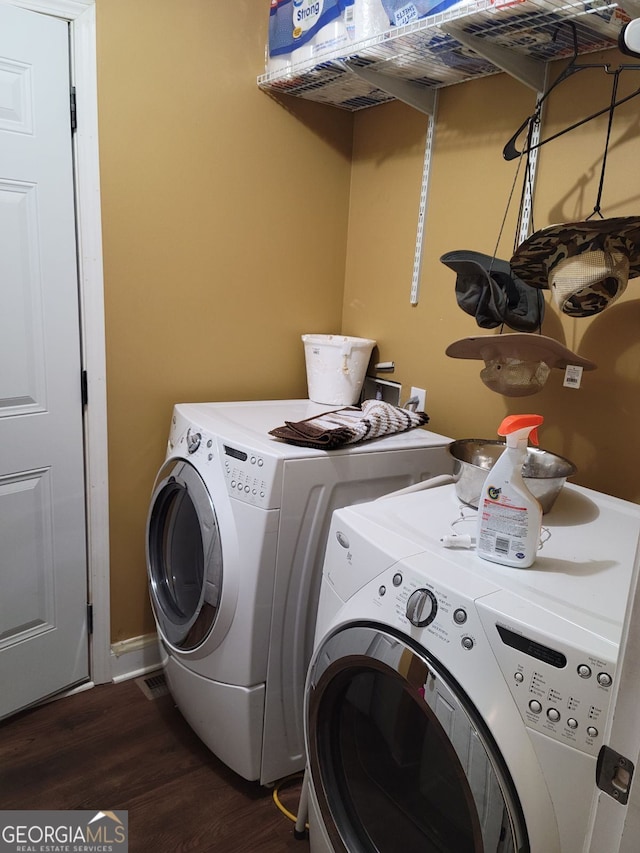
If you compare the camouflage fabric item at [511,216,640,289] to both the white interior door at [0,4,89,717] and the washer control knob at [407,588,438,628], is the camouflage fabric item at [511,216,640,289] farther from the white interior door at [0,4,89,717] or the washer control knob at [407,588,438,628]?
the white interior door at [0,4,89,717]

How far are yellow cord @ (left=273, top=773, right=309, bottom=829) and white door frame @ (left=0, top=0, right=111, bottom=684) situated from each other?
0.75 metres

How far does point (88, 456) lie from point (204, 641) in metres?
0.72

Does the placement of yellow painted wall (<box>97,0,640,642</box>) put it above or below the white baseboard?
above

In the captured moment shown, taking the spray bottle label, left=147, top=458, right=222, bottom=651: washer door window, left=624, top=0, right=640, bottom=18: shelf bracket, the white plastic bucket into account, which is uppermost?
left=624, top=0, right=640, bottom=18: shelf bracket

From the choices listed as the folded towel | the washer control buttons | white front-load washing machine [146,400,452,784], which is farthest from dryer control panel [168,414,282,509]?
the washer control buttons

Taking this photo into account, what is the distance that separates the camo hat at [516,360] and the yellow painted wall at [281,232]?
192 millimetres

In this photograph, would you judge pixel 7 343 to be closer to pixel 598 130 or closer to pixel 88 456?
pixel 88 456

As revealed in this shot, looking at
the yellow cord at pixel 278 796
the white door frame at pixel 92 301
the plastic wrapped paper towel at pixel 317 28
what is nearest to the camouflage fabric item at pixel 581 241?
the plastic wrapped paper towel at pixel 317 28

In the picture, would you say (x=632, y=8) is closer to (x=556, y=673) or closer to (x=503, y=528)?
(x=503, y=528)

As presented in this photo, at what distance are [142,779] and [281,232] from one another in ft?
6.00

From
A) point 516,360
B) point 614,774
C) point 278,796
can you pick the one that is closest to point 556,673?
point 614,774

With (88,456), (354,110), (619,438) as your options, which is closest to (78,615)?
(88,456)

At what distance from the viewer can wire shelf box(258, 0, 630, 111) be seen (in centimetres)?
132

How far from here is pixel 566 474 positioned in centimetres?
131
